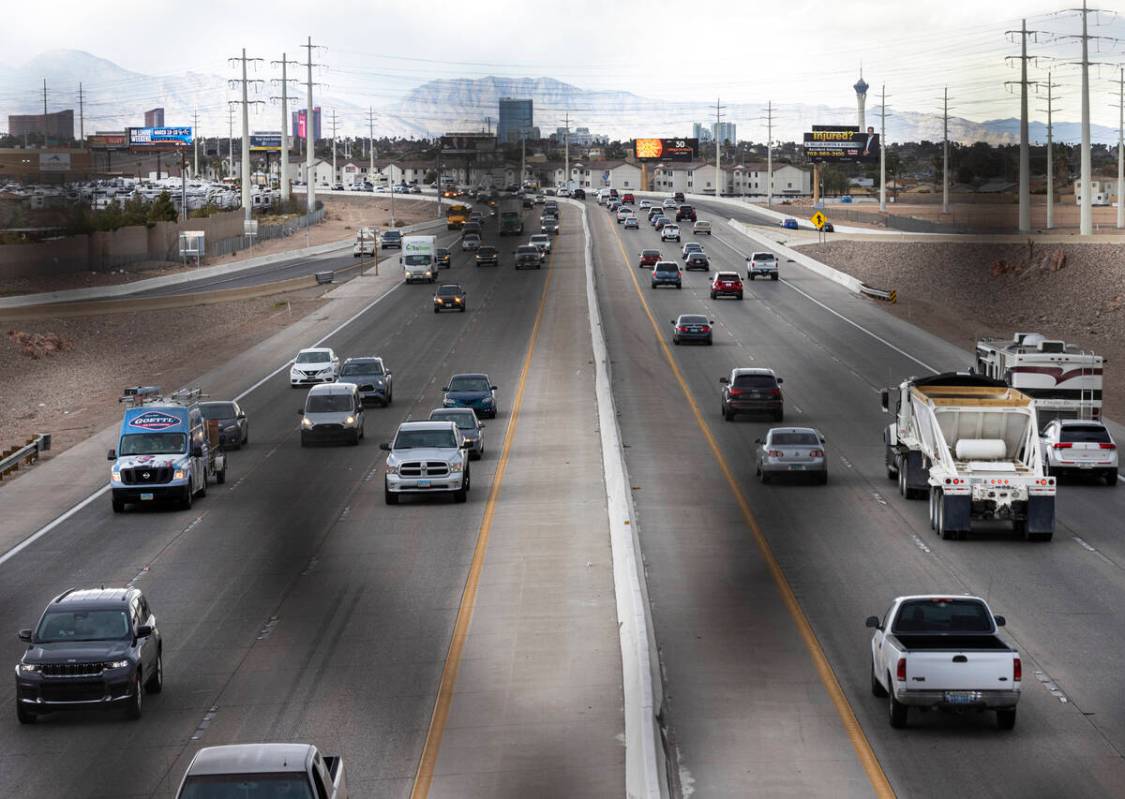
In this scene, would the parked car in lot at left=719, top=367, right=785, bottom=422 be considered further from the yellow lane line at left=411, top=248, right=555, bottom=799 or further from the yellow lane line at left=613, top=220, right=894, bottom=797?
the yellow lane line at left=411, top=248, right=555, bottom=799

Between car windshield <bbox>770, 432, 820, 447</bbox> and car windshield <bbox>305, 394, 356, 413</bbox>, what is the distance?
14.9 m

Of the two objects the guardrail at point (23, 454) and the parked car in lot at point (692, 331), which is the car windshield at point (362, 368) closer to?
the guardrail at point (23, 454)

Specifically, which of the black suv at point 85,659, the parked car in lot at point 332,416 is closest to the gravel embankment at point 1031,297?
the parked car in lot at point 332,416

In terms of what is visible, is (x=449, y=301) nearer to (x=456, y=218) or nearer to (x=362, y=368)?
(x=362, y=368)

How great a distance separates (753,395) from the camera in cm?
5369

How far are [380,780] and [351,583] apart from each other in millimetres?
12205

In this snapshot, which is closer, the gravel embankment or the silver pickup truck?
the silver pickup truck

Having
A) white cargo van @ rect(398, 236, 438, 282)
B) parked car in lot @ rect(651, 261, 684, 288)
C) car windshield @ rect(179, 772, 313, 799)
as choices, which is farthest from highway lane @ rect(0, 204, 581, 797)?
white cargo van @ rect(398, 236, 438, 282)

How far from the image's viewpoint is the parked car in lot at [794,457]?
4156 centimetres

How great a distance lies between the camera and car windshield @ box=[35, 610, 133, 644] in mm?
21516

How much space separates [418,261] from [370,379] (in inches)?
2089

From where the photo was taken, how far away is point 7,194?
145 m

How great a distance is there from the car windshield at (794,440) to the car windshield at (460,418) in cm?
913

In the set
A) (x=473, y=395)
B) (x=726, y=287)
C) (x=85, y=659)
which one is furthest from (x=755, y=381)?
(x=726, y=287)
